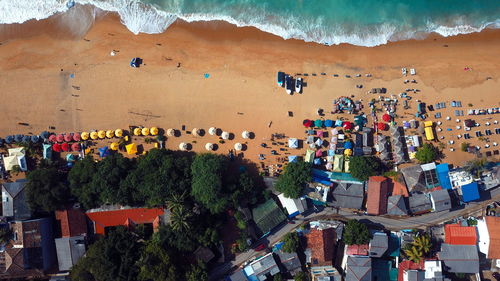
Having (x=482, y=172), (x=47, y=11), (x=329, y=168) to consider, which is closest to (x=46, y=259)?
(x=47, y=11)

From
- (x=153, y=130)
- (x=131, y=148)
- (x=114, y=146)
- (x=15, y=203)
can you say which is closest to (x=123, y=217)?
(x=131, y=148)

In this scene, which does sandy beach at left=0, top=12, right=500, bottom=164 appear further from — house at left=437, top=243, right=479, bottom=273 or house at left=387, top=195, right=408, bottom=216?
house at left=437, top=243, right=479, bottom=273

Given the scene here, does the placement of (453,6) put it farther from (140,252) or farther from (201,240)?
(140,252)

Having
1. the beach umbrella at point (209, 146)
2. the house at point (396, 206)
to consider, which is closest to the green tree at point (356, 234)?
the house at point (396, 206)

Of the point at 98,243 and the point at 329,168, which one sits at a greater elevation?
the point at 329,168

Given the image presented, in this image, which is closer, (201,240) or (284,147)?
(201,240)

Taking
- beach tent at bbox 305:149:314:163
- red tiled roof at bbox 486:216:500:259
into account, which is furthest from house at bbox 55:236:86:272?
red tiled roof at bbox 486:216:500:259
